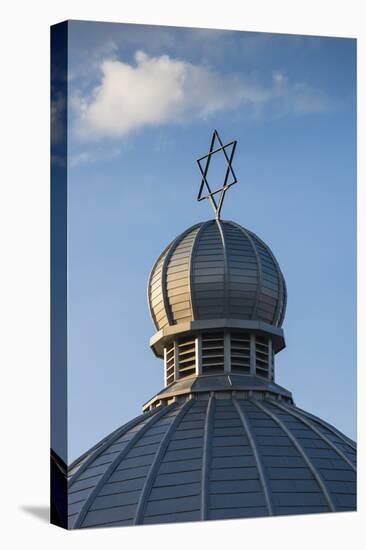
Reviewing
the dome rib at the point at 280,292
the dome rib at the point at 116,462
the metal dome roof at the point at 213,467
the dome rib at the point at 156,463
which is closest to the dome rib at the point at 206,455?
the metal dome roof at the point at 213,467

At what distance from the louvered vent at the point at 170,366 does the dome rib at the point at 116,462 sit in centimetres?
296

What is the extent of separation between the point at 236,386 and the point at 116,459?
614 cm

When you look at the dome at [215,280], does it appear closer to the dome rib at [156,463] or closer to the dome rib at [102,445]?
the dome rib at [156,463]

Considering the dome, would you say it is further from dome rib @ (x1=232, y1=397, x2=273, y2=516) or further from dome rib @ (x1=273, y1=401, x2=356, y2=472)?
dome rib @ (x1=232, y1=397, x2=273, y2=516)

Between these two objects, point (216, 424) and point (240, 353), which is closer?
point (216, 424)

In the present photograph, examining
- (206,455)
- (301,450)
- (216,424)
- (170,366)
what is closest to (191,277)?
(170,366)

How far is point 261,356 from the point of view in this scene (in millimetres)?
67438

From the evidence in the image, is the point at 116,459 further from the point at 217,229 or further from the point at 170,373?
the point at 217,229

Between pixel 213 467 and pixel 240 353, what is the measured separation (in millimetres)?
8769

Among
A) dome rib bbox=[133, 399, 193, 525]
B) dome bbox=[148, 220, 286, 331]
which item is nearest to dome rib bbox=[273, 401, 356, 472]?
dome rib bbox=[133, 399, 193, 525]

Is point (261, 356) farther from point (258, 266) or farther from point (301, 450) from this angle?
point (301, 450)

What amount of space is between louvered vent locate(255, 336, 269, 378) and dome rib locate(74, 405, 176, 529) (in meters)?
4.48

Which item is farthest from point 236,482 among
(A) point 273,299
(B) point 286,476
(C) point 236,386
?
(A) point 273,299

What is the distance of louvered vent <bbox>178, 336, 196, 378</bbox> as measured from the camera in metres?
66.8
